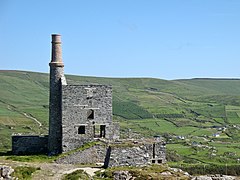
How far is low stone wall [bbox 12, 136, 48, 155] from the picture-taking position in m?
43.9

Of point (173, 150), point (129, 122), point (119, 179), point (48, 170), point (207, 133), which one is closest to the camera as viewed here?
point (119, 179)

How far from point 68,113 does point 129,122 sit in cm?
13078

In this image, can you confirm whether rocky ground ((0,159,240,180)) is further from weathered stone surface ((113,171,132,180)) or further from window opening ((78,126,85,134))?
window opening ((78,126,85,134))

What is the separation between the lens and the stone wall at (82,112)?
4050cm

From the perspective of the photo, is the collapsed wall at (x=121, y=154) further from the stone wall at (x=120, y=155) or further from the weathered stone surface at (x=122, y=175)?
the weathered stone surface at (x=122, y=175)

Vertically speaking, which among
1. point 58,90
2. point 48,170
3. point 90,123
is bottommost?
point 48,170

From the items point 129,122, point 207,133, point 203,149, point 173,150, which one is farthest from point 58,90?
point 129,122

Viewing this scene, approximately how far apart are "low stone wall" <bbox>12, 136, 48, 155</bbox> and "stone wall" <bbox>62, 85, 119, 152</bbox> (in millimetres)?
3972

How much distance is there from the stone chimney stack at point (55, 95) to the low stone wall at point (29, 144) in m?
1.86

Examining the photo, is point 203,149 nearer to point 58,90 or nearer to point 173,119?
point 173,119

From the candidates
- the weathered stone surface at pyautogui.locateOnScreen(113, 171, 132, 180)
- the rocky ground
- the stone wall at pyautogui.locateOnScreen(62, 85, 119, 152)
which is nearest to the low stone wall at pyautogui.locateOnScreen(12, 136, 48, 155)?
the stone wall at pyautogui.locateOnScreen(62, 85, 119, 152)

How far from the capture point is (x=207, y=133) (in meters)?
149

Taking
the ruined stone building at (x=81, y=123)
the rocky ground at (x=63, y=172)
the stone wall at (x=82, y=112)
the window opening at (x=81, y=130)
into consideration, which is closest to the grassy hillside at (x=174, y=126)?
the ruined stone building at (x=81, y=123)

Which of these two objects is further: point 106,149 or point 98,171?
point 106,149
